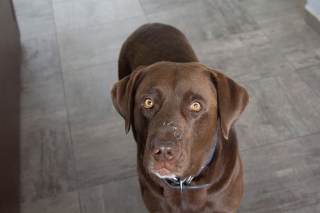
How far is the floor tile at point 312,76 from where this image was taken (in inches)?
143

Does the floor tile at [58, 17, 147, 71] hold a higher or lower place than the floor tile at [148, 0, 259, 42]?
lower

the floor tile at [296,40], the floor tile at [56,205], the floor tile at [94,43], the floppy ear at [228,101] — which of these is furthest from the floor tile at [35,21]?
the floppy ear at [228,101]

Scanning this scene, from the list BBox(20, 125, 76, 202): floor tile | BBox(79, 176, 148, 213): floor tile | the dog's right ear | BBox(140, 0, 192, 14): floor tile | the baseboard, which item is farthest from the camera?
BBox(140, 0, 192, 14): floor tile

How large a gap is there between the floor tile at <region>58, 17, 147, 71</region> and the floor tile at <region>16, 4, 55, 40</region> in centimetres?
34

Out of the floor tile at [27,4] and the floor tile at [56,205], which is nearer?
the floor tile at [56,205]

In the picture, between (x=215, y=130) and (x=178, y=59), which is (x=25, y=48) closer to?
(x=178, y=59)

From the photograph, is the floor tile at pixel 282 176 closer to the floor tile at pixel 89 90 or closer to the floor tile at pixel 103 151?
the floor tile at pixel 103 151

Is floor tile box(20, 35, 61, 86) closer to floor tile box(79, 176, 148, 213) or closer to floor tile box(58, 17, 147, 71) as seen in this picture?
floor tile box(58, 17, 147, 71)

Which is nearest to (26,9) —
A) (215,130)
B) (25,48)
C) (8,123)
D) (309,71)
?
(25,48)

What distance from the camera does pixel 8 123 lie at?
3348 millimetres

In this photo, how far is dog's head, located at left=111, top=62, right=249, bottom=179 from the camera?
1.83 metres

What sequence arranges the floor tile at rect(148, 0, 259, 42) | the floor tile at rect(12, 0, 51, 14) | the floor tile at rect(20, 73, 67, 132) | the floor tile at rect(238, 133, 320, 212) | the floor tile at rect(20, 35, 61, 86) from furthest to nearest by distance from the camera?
the floor tile at rect(12, 0, 51, 14)
the floor tile at rect(148, 0, 259, 42)
the floor tile at rect(20, 35, 61, 86)
the floor tile at rect(20, 73, 67, 132)
the floor tile at rect(238, 133, 320, 212)

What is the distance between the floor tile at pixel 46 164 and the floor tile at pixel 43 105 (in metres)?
0.12

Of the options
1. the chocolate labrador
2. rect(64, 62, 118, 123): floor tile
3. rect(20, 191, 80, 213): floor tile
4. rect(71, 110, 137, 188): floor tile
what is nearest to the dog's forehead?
the chocolate labrador
